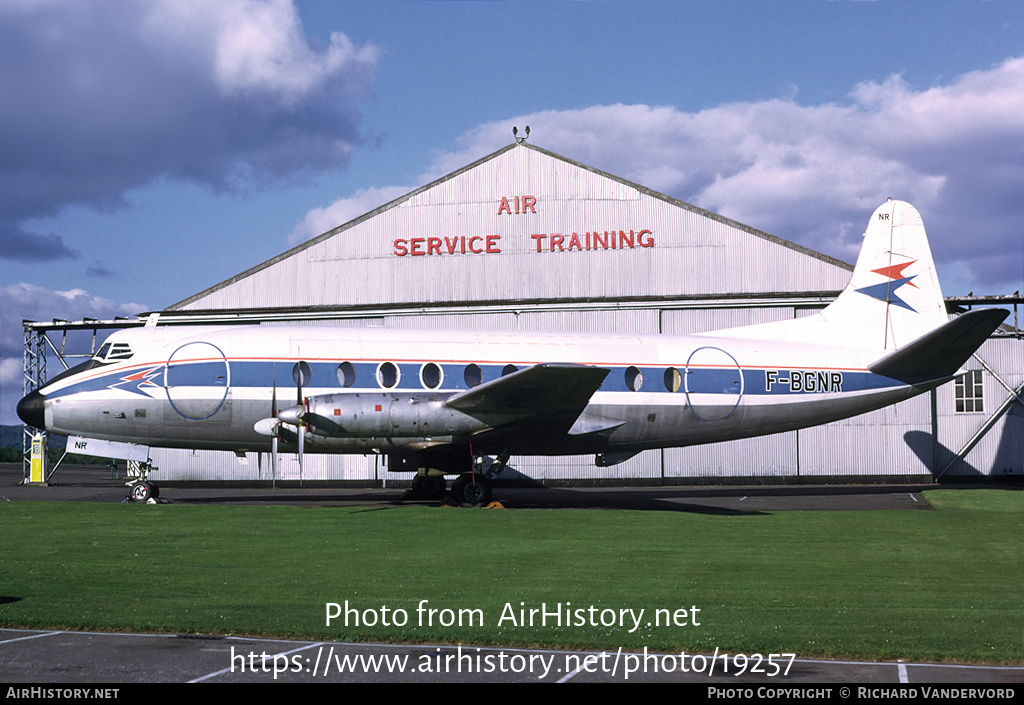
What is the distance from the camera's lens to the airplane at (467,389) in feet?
76.4

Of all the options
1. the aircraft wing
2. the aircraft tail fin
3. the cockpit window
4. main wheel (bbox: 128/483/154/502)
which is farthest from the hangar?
the aircraft wing

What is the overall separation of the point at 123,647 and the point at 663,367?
20.1 m

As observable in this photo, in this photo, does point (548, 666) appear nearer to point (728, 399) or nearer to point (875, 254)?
point (728, 399)

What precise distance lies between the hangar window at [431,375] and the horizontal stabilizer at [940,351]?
13.2 meters

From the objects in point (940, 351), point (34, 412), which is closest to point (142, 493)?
point (34, 412)

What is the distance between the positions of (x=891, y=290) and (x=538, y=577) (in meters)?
21.1

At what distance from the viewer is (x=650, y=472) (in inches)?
1495

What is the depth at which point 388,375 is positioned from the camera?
82.1 feet

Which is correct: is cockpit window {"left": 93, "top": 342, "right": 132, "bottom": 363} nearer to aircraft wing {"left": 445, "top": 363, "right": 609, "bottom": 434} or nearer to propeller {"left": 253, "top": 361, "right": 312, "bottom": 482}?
propeller {"left": 253, "top": 361, "right": 312, "bottom": 482}

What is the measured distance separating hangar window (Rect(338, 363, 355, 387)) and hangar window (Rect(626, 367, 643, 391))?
309 inches

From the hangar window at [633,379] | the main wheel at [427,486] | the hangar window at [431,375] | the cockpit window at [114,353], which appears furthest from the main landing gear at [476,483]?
the cockpit window at [114,353]

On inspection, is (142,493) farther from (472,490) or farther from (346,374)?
(472,490)

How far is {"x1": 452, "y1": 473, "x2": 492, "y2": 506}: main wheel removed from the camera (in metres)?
25.0
